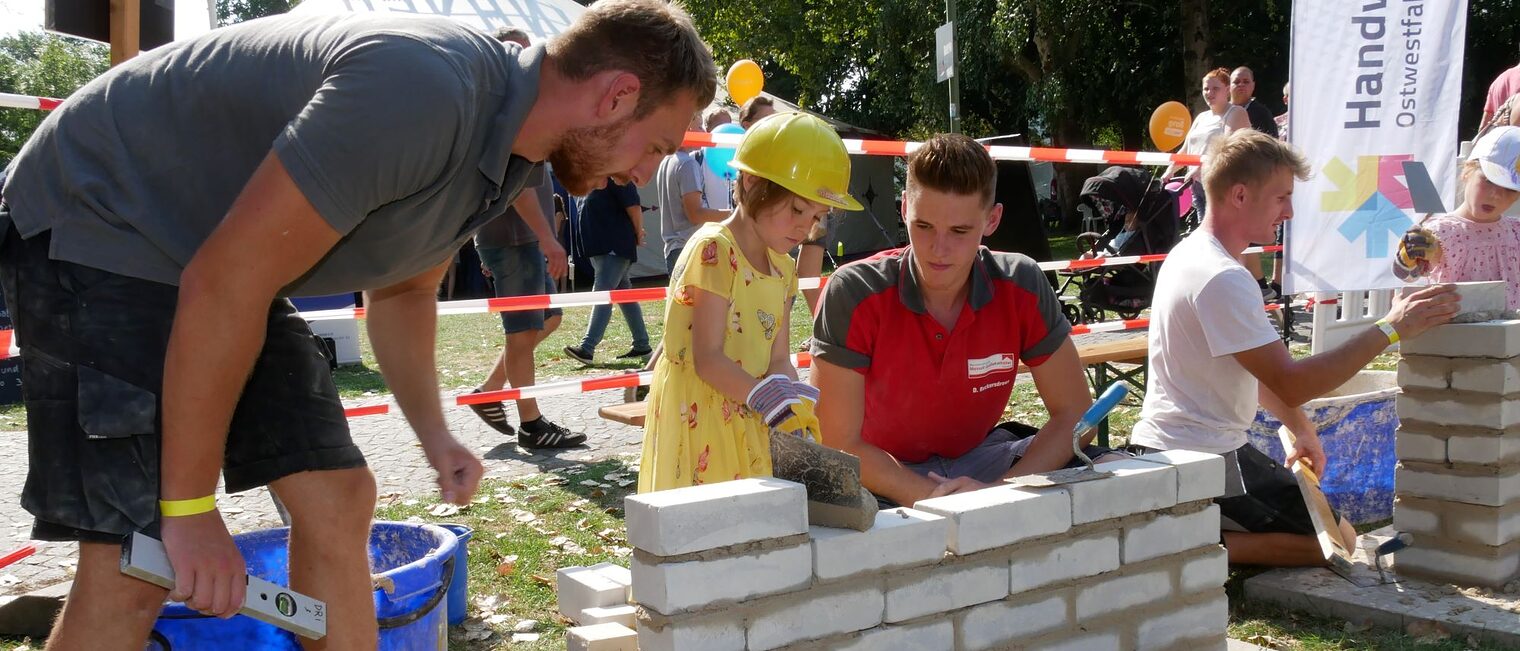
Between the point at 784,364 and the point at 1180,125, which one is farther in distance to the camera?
the point at 1180,125

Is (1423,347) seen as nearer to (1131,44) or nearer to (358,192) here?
(358,192)

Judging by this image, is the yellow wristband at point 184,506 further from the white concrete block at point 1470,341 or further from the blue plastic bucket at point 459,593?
the white concrete block at point 1470,341

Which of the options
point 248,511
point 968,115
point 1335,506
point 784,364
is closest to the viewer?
point 784,364

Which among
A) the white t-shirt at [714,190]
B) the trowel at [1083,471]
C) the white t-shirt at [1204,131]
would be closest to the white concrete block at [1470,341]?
the trowel at [1083,471]

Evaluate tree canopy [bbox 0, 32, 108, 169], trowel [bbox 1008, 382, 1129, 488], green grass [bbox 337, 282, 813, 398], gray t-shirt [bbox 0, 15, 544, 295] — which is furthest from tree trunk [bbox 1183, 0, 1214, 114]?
tree canopy [bbox 0, 32, 108, 169]

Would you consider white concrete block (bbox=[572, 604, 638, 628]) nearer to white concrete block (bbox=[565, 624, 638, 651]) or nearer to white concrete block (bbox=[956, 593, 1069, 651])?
white concrete block (bbox=[565, 624, 638, 651])

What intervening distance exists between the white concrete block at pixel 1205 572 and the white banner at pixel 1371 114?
3.60 metres

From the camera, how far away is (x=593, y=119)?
186 centimetres

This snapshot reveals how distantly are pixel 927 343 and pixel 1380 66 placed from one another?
3725 millimetres

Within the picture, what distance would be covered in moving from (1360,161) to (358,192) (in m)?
5.39

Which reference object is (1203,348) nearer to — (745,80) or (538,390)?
(538,390)

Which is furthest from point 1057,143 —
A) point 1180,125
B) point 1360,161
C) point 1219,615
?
point 1219,615

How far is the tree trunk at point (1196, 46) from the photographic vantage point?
2164 centimetres

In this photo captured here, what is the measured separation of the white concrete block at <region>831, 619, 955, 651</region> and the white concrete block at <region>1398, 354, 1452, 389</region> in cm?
221
